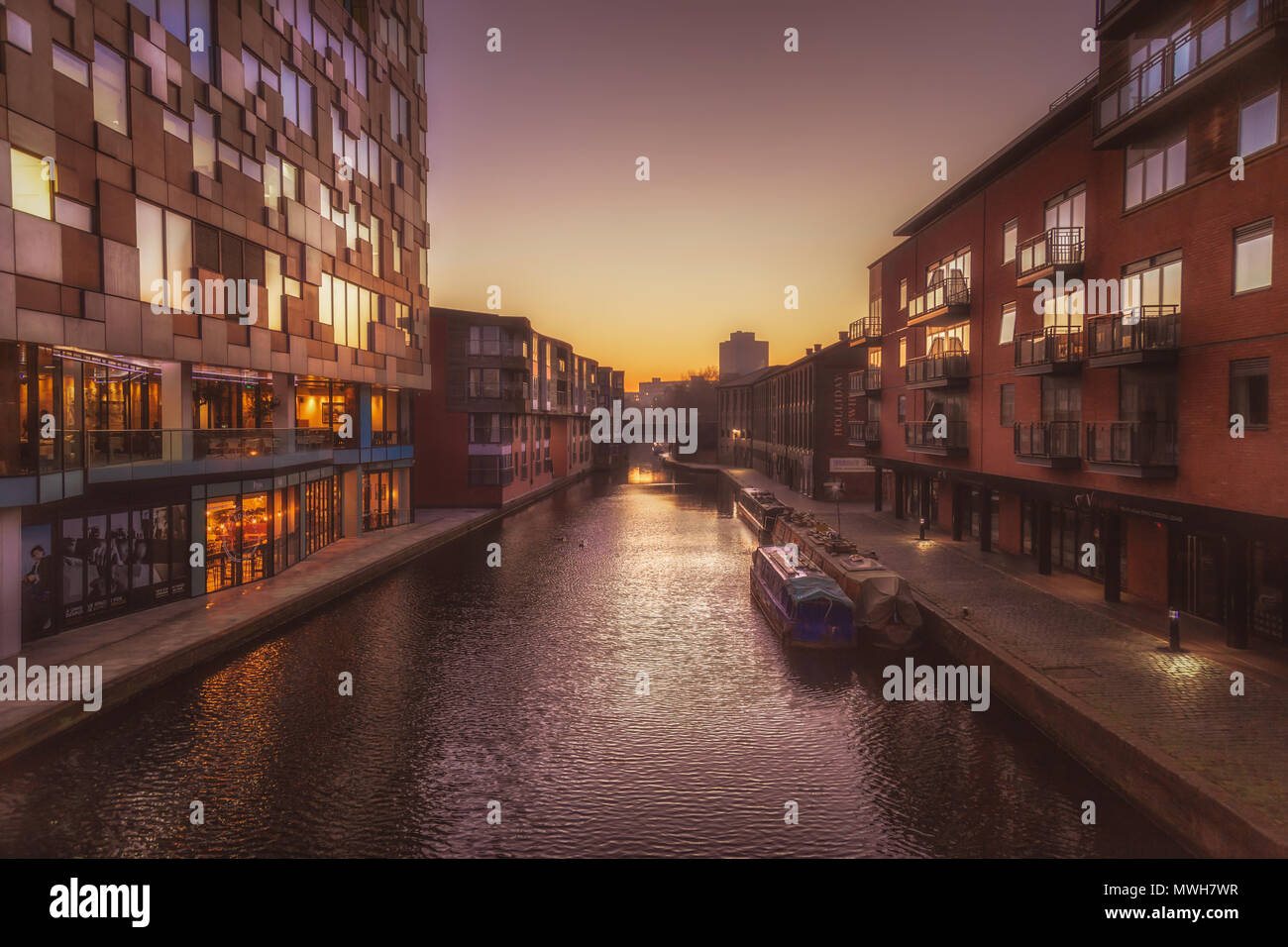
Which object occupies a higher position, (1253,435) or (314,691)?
(1253,435)

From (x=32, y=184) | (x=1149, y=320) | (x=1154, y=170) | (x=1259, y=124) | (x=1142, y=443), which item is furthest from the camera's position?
(x=1154, y=170)

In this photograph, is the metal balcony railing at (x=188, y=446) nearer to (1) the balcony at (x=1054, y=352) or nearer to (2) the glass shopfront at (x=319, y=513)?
(2) the glass shopfront at (x=319, y=513)

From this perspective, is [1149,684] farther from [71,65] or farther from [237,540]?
[71,65]

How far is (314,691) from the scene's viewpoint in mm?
15562

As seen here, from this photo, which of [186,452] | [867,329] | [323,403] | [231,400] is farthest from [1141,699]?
[867,329]

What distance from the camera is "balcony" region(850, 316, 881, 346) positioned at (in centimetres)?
4244

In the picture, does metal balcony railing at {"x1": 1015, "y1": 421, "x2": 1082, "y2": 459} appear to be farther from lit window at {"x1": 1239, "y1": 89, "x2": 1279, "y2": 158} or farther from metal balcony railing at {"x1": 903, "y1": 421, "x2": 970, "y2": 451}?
lit window at {"x1": 1239, "y1": 89, "x2": 1279, "y2": 158}

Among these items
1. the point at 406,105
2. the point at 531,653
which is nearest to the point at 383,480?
the point at 406,105

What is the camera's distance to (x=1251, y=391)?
15555mm

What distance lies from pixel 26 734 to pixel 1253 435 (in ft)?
76.8

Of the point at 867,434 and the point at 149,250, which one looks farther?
the point at 867,434

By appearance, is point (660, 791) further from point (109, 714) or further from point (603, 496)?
point (603, 496)

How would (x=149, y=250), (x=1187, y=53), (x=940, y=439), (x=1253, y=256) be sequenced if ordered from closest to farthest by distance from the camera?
(x=1253, y=256) < (x=1187, y=53) < (x=149, y=250) < (x=940, y=439)

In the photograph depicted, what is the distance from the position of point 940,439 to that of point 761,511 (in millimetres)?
12414
